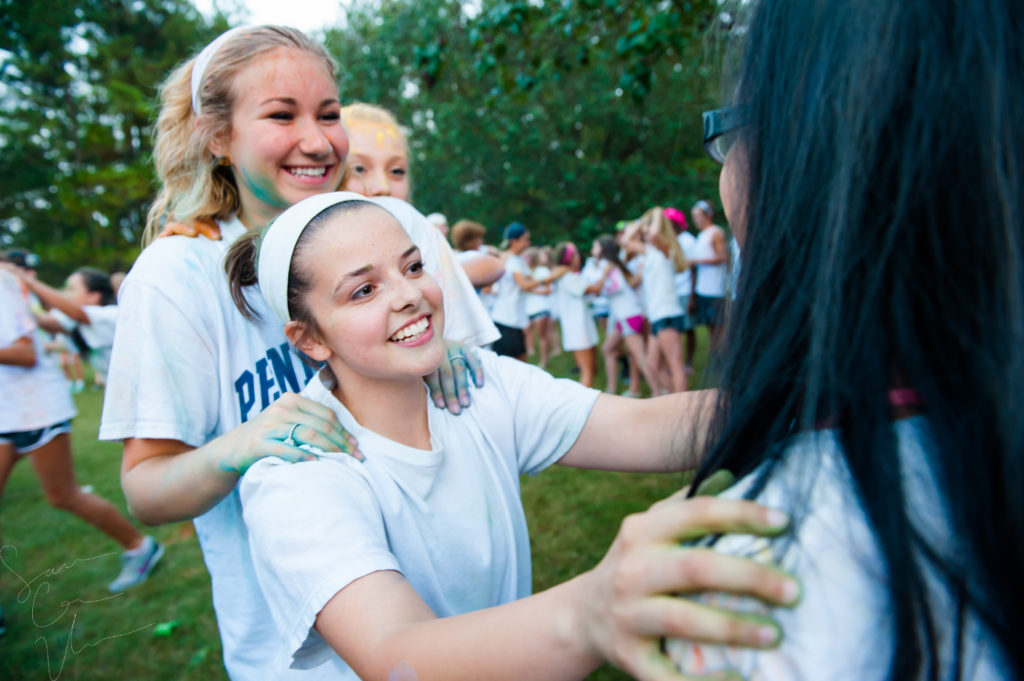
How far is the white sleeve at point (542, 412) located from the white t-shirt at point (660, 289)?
5574 millimetres

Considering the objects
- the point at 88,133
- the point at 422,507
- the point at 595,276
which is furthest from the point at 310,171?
the point at 88,133

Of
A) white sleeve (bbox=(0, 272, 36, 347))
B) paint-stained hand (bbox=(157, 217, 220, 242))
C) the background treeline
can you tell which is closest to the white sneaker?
white sleeve (bbox=(0, 272, 36, 347))

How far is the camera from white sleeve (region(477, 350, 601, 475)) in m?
1.50

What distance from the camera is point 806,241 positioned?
2.35 ft

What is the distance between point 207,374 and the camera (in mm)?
1534

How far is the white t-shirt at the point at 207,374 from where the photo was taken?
1.46 meters

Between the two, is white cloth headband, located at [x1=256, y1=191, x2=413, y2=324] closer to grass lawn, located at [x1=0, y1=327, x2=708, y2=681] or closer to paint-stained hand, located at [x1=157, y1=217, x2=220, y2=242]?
paint-stained hand, located at [x1=157, y1=217, x2=220, y2=242]

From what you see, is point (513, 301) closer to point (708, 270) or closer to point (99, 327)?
point (708, 270)

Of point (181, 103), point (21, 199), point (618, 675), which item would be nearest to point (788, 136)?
point (181, 103)

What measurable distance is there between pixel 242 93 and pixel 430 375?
0.96m

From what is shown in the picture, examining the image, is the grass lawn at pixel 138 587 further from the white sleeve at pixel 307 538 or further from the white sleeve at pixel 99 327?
the white sleeve at pixel 99 327

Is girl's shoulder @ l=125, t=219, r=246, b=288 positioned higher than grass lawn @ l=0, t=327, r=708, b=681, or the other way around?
girl's shoulder @ l=125, t=219, r=246, b=288

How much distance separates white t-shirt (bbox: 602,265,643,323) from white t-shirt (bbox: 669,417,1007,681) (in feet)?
23.0
